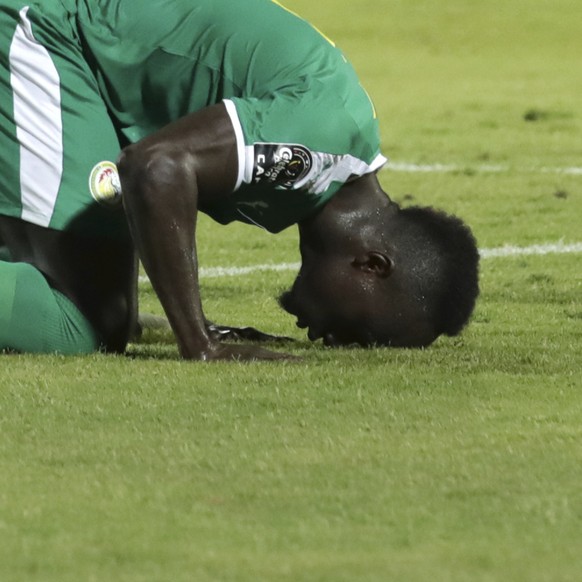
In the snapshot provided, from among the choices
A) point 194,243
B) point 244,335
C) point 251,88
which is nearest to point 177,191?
point 194,243

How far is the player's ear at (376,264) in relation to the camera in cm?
539

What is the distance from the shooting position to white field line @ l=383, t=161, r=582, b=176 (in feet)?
37.2

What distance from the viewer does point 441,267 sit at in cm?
542

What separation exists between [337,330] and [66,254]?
928 mm

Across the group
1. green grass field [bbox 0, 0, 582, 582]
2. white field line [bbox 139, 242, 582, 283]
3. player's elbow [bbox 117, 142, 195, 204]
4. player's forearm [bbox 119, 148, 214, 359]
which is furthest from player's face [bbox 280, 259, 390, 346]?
white field line [bbox 139, 242, 582, 283]

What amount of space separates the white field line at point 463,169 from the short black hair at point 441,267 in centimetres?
586

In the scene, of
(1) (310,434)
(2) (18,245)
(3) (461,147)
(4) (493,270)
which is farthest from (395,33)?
(1) (310,434)

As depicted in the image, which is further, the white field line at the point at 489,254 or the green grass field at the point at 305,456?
the white field line at the point at 489,254

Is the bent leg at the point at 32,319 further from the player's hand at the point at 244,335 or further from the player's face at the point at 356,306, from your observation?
the player's face at the point at 356,306

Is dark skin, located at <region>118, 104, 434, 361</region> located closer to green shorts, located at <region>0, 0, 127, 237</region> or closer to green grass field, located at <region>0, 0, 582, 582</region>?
green grass field, located at <region>0, 0, 582, 582</region>

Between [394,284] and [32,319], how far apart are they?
1.16m

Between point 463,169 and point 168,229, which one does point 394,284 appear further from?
Answer: point 463,169

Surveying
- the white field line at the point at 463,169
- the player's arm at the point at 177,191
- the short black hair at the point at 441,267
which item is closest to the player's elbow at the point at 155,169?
the player's arm at the point at 177,191

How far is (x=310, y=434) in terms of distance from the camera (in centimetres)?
429
